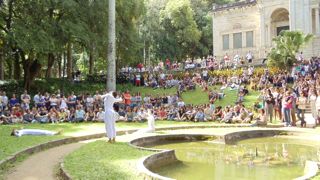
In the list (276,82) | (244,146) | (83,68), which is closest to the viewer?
(244,146)

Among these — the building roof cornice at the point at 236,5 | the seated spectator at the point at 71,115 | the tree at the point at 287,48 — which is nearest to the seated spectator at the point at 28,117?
the seated spectator at the point at 71,115

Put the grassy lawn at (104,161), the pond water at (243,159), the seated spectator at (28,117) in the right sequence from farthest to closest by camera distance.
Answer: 1. the seated spectator at (28,117)
2. the pond water at (243,159)
3. the grassy lawn at (104,161)

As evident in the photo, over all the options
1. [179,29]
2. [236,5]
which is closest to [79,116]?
[236,5]

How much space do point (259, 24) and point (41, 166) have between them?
3969cm

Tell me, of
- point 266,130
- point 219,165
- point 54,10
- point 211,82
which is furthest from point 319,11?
point 219,165

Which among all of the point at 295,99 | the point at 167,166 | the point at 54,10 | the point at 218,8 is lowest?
the point at 167,166

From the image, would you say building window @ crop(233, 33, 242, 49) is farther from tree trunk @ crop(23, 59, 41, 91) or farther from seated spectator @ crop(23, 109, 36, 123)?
seated spectator @ crop(23, 109, 36, 123)

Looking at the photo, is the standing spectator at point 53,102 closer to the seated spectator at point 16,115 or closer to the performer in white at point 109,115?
the seated spectator at point 16,115

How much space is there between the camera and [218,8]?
4978 centimetres

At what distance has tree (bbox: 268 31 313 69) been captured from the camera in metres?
32.2

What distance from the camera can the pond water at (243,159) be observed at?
10.4 metres

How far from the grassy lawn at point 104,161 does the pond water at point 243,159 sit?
96 centimetres

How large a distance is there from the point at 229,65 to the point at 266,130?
69.7 ft

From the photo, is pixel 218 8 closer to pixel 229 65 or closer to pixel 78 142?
pixel 229 65
